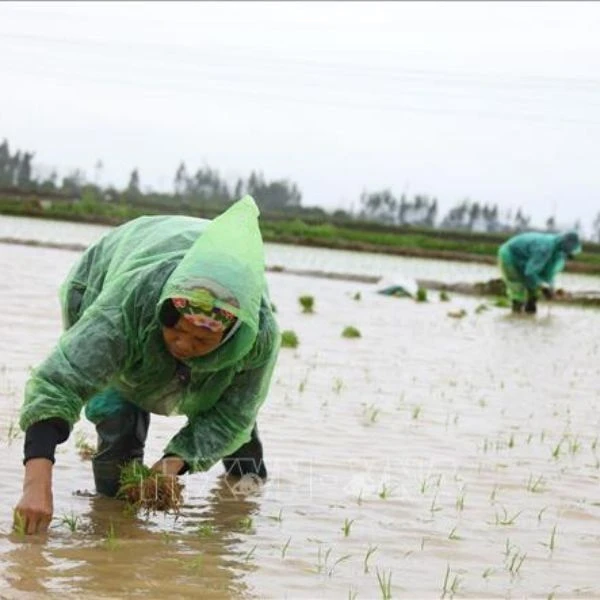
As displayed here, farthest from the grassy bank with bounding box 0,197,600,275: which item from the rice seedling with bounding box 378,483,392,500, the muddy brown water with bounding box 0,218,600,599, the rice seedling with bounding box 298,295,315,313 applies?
the rice seedling with bounding box 378,483,392,500

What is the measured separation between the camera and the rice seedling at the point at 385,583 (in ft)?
11.8

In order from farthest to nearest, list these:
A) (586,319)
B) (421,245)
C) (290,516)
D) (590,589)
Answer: (421,245) < (586,319) < (290,516) < (590,589)

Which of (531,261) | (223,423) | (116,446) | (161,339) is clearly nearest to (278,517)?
(223,423)

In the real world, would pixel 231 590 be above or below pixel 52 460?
below

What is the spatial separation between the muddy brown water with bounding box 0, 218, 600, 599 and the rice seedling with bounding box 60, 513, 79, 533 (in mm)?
15

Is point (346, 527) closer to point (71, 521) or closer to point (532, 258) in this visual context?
point (71, 521)

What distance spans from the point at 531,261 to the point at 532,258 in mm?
55

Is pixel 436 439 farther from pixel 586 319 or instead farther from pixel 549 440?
pixel 586 319

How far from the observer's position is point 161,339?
3996 millimetres

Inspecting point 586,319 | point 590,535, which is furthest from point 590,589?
point 586,319

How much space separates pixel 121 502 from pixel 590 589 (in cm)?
160

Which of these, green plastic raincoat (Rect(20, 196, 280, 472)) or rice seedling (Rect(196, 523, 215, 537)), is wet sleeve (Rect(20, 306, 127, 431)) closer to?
green plastic raincoat (Rect(20, 196, 280, 472))

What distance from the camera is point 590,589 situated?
12.7 feet

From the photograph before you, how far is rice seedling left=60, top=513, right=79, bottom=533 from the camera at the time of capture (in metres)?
4.02
